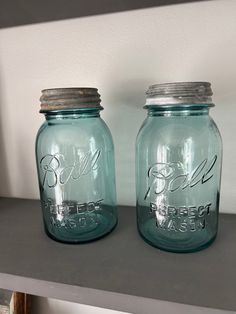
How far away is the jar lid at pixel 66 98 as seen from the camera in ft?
1.20

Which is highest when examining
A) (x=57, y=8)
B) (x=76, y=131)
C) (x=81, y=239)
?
(x=57, y=8)

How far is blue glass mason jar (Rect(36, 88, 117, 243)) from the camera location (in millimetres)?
436

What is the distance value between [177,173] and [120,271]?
0.53ft

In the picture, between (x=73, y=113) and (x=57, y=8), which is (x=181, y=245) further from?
(x=57, y=8)

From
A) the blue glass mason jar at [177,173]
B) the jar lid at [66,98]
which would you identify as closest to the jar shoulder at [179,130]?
the blue glass mason jar at [177,173]

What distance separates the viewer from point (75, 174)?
47 cm

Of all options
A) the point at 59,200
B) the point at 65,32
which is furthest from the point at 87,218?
the point at 65,32

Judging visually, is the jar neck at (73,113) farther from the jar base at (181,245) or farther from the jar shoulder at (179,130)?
the jar base at (181,245)

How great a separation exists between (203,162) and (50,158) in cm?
23

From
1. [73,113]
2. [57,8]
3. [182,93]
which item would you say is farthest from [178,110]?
[57,8]

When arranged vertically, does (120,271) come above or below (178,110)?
below

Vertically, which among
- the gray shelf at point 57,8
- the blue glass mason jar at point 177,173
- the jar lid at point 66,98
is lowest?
the blue glass mason jar at point 177,173

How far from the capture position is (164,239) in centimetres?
40

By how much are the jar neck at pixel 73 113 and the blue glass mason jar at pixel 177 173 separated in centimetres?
8
